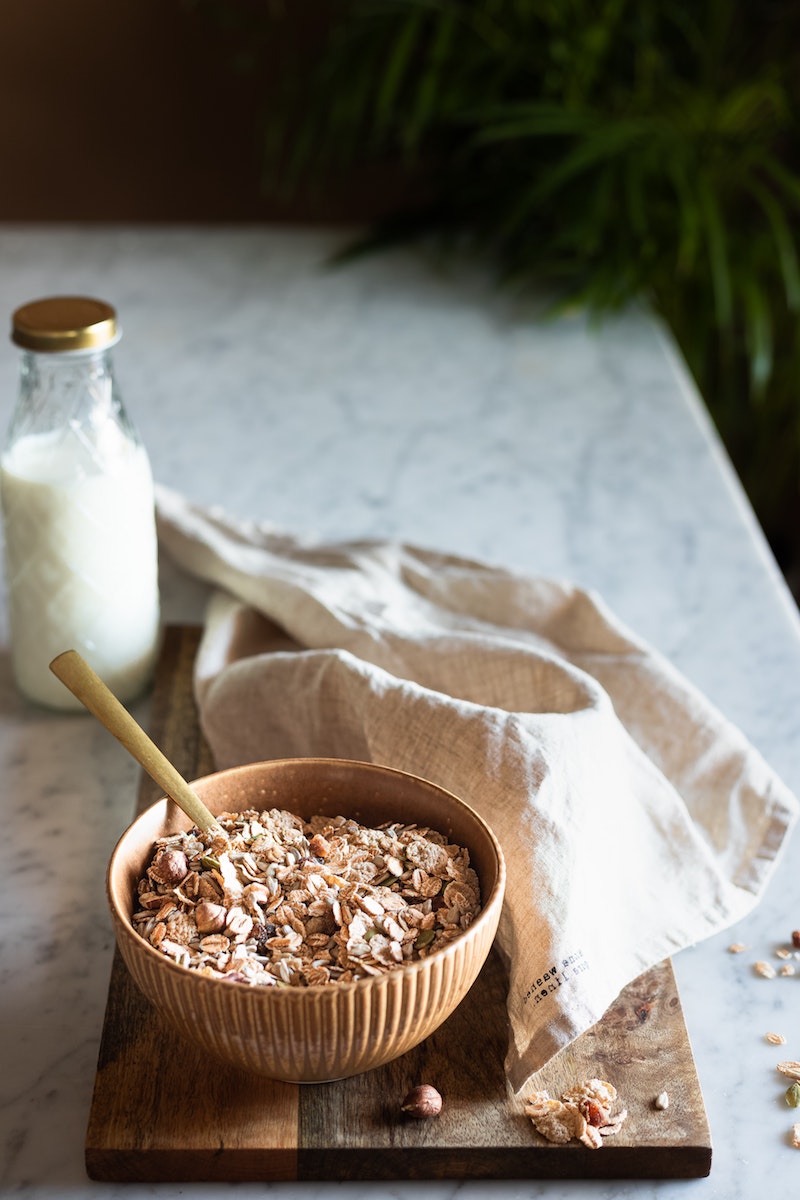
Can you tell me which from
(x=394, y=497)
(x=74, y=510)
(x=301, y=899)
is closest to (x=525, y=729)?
(x=301, y=899)

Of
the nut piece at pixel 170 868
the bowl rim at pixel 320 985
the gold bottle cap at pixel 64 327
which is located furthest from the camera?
the gold bottle cap at pixel 64 327

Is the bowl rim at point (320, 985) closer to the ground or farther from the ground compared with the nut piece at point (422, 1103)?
farther from the ground

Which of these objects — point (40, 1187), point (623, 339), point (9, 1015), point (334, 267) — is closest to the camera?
point (40, 1187)

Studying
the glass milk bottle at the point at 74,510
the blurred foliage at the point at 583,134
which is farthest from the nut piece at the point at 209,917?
the blurred foliage at the point at 583,134

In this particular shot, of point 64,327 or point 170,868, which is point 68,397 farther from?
point 170,868

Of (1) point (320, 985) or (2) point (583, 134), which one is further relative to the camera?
(2) point (583, 134)

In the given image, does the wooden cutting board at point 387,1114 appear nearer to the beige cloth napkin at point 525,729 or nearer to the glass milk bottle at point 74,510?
the beige cloth napkin at point 525,729

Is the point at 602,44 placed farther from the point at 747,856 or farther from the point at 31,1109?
the point at 31,1109

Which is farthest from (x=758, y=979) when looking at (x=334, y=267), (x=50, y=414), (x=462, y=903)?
(x=334, y=267)
